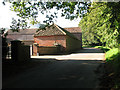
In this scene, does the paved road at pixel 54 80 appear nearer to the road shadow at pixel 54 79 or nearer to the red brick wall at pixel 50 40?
the road shadow at pixel 54 79

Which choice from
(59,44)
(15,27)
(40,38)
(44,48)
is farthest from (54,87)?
(40,38)

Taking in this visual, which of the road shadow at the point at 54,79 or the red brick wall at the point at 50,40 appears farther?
the red brick wall at the point at 50,40

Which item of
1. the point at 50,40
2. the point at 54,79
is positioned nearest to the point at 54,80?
the point at 54,79

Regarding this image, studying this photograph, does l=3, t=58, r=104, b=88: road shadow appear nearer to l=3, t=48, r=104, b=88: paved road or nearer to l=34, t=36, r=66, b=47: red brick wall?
l=3, t=48, r=104, b=88: paved road

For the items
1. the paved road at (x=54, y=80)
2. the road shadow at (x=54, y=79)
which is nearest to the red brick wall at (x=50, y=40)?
the road shadow at (x=54, y=79)

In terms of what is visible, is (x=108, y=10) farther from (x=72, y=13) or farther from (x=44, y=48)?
(x=44, y=48)

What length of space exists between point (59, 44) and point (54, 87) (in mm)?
19009

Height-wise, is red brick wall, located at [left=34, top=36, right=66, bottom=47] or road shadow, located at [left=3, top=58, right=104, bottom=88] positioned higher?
red brick wall, located at [left=34, top=36, right=66, bottom=47]

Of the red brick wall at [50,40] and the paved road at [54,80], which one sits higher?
the red brick wall at [50,40]

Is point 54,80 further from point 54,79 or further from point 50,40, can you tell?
point 50,40

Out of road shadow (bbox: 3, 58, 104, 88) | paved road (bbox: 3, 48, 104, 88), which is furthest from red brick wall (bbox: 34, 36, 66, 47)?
paved road (bbox: 3, 48, 104, 88)

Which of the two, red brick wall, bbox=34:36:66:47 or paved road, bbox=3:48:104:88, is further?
red brick wall, bbox=34:36:66:47

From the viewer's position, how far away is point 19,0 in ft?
33.7

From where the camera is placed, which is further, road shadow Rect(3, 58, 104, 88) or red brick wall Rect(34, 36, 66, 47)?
red brick wall Rect(34, 36, 66, 47)
